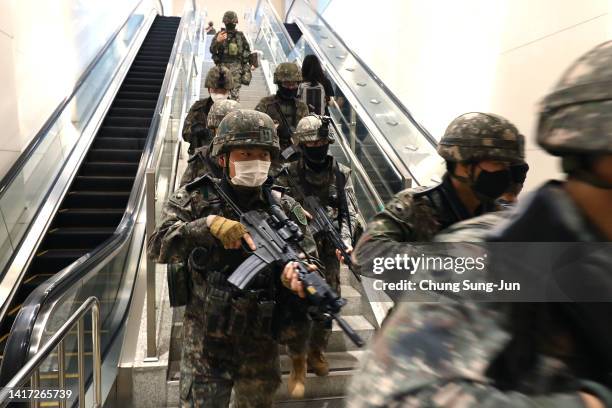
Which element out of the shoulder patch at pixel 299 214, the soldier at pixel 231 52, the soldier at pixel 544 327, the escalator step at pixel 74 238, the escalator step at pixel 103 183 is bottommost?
the escalator step at pixel 74 238

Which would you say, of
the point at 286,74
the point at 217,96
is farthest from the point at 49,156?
the point at 286,74

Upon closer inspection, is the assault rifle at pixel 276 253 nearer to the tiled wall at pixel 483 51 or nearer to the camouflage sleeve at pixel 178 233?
the camouflage sleeve at pixel 178 233

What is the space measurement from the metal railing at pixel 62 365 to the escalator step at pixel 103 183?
3.56 meters

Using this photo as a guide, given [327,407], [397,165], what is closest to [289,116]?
[397,165]

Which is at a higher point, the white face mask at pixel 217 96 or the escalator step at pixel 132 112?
the white face mask at pixel 217 96

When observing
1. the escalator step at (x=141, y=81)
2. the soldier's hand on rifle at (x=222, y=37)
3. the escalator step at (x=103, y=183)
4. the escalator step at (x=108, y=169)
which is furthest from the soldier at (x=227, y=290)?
the escalator step at (x=141, y=81)

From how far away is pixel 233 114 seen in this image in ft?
7.86

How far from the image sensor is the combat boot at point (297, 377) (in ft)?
10.3

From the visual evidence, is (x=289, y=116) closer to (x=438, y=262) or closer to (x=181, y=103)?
(x=181, y=103)

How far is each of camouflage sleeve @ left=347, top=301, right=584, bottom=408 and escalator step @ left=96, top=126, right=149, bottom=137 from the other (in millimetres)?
7345

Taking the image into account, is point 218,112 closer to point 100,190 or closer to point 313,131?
point 313,131

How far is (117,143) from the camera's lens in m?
7.05

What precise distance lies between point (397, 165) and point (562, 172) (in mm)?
4185

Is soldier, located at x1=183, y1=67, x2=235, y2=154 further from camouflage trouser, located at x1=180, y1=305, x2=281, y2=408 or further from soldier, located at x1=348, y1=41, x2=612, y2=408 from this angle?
soldier, located at x1=348, y1=41, x2=612, y2=408
